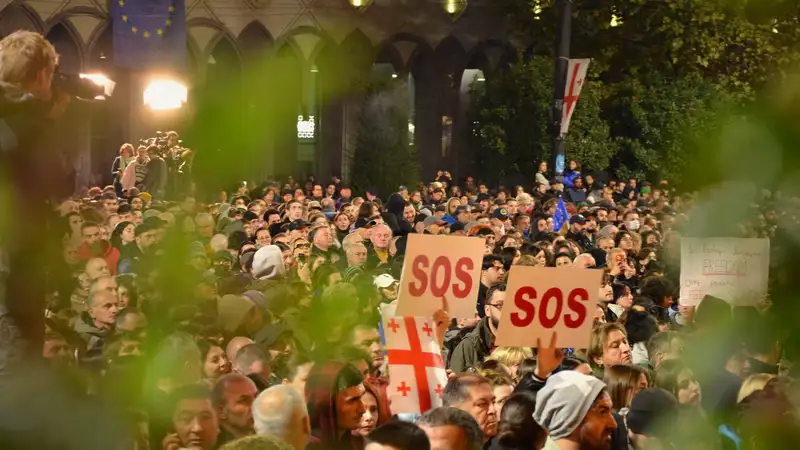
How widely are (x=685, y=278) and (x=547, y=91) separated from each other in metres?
24.3

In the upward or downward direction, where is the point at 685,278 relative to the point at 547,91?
downward

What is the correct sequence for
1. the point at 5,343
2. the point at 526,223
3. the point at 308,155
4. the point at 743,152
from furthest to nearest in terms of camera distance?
the point at 308,155
the point at 526,223
the point at 5,343
the point at 743,152

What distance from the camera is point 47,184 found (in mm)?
1848

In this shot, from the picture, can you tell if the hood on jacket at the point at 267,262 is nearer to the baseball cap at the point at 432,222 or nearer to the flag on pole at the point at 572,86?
the baseball cap at the point at 432,222

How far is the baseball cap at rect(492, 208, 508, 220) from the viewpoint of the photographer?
18.8 m

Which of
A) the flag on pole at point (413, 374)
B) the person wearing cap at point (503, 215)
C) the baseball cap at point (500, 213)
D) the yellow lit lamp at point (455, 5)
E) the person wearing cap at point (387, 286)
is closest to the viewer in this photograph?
the flag on pole at point (413, 374)

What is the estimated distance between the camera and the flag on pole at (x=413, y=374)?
20.7 ft

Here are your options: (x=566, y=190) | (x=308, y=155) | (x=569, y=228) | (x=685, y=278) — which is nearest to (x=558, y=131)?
(x=566, y=190)

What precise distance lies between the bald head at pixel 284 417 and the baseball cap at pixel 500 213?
14.0 m

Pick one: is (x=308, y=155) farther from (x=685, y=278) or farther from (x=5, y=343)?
(x=5, y=343)

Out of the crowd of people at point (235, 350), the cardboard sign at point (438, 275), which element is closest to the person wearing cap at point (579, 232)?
the crowd of people at point (235, 350)

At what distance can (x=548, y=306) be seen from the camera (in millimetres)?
6711

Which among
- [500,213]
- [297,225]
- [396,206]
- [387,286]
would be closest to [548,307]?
[387,286]

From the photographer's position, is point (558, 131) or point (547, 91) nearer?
point (558, 131)
